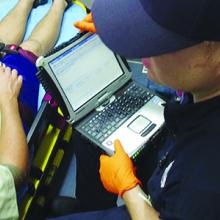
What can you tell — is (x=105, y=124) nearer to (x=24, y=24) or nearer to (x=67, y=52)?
(x=67, y=52)

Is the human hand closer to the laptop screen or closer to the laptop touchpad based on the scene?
the laptop screen

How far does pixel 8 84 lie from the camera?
1288 millimetres

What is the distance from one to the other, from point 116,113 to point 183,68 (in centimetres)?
58

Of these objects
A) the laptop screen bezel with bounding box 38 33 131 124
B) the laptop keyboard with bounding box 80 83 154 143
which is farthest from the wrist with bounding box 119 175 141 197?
the laptop screen bezel with bounding box 38 33 131 124

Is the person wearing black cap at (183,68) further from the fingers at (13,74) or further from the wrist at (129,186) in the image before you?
the fingers at (13,74)

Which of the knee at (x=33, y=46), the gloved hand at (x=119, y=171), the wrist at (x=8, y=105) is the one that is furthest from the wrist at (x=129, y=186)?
the knee at (x=33, y=46)

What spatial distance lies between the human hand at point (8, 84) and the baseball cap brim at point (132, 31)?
647mm

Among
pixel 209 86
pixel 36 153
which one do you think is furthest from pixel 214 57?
pixel 36 153

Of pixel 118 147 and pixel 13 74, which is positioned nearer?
pixel 118 147

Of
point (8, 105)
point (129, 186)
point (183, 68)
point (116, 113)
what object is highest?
point (183, 68)

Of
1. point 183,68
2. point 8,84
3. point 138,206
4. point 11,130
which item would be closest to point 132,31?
point 183,68

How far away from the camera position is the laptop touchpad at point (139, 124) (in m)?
1.16

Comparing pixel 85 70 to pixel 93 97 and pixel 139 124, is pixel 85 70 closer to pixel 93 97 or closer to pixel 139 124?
pixel 93 97

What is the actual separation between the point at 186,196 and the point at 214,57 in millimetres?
269
